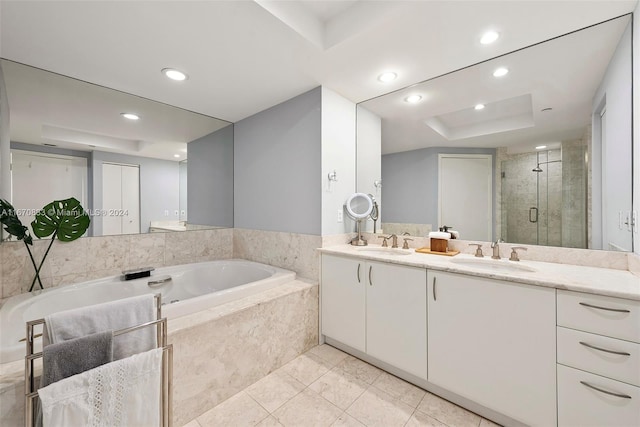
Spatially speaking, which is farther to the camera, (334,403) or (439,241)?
(439,241)

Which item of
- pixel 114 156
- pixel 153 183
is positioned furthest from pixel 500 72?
pixel 114 156

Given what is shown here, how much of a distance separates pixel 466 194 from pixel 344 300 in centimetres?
133

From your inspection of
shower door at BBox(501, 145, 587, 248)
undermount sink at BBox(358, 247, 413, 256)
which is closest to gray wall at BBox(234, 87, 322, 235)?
undermount sink at BBox(358, 247, 413, 256)

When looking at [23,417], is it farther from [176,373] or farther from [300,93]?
[300,93]

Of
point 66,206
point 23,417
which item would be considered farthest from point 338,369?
point 66,206

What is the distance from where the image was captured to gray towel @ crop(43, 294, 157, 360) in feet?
3.16

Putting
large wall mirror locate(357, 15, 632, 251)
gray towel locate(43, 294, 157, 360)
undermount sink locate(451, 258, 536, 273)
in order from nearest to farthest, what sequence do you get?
1. gray towel locate(43, 294, 157, 360)
2. large wall mirror locate(357, 15, 632, 251)
3. undermount sink locate(451, 258, 536, 273)

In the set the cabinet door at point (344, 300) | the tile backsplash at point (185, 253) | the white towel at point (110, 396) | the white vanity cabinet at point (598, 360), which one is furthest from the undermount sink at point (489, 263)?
the white towel at point (110, 396)

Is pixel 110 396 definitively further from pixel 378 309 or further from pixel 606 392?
pixel 606 392

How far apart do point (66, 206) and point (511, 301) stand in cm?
319

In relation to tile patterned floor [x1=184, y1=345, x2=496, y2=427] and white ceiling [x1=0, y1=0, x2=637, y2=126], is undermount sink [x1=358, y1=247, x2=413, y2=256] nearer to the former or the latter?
tile patterned floor [x1=184, y1=345, x2=496, y2=427]

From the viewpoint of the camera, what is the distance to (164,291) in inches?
92.0

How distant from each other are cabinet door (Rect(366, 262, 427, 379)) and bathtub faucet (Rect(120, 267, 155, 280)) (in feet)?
6.51

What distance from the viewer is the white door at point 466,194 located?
6.32ft
